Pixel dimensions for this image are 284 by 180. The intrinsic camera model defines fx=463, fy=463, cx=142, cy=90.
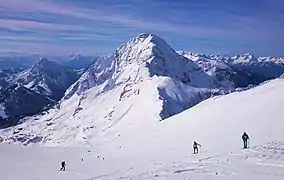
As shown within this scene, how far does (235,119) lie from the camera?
64.6 m

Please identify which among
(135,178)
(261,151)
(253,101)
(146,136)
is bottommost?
(135,178)

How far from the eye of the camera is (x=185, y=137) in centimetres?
6197

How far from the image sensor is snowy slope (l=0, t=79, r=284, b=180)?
3253 cm

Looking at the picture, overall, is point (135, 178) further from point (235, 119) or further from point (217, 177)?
point (235, 119)

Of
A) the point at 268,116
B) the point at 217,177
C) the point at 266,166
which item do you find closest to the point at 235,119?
the point at 268,116

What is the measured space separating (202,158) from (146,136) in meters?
38.6

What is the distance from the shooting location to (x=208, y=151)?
43.9 m

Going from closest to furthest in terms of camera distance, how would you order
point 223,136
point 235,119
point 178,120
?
point 223,136 → point 235,119 → point 178,120

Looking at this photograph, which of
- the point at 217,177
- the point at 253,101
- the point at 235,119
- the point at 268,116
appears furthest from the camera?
the point at 253,101

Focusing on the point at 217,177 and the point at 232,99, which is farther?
the point at 232,99

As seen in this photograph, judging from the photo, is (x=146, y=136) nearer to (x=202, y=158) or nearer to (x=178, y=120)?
(x=178, y=120)

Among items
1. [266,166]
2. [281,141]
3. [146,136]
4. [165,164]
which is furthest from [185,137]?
[266,166]

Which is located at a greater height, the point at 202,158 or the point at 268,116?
the point at 268,116

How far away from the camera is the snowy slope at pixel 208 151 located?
32.5 metres
